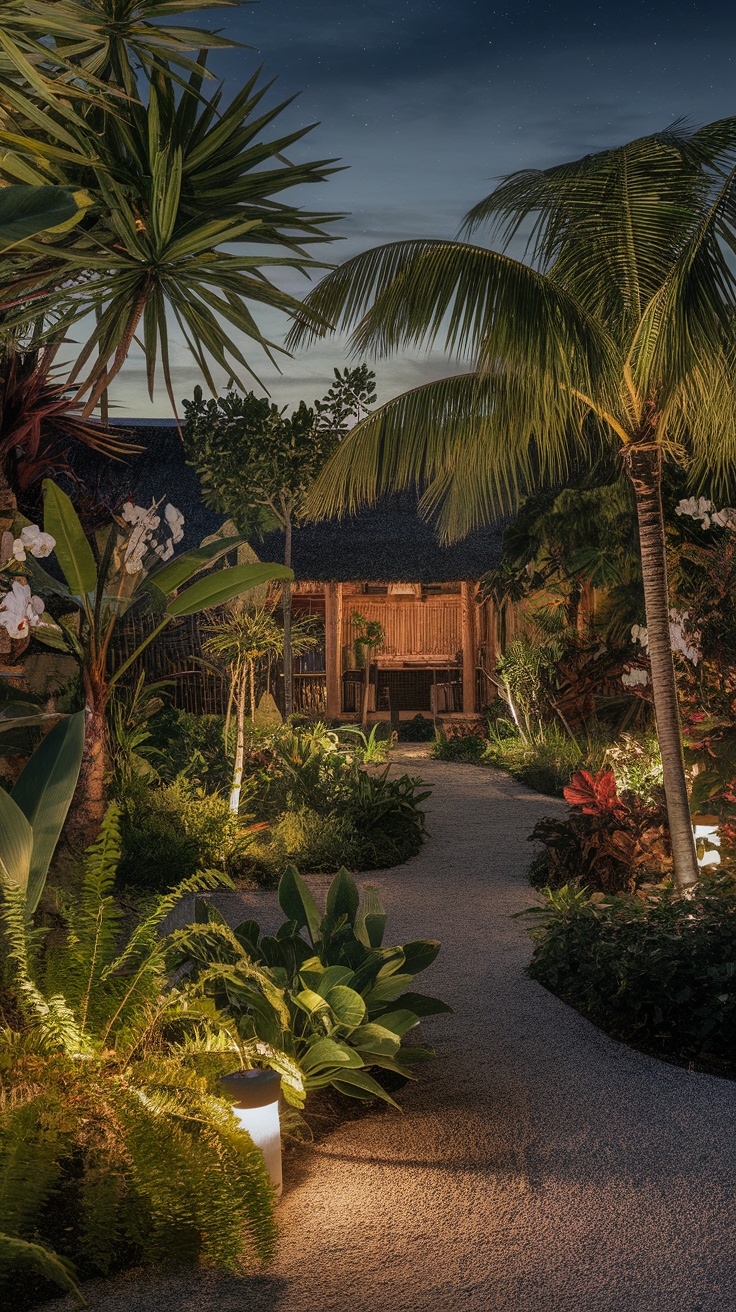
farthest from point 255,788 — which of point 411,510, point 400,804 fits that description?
point 411,510

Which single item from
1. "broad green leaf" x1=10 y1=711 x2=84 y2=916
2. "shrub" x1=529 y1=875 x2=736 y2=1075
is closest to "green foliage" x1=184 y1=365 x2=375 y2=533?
"shrub" x1=529 y1=875 x2=736 y2=1075

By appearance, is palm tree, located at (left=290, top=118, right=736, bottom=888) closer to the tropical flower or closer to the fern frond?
the tropical flower

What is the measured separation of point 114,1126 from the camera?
117 inches

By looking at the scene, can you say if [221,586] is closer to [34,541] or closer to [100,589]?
[100,589]

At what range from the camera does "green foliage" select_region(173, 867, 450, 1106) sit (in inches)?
143

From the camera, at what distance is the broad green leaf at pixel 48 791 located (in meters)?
3.67

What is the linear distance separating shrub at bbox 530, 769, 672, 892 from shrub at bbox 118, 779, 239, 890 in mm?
2245

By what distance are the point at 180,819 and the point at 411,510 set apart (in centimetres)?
1063

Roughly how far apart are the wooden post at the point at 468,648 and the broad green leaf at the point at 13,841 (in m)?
13.6

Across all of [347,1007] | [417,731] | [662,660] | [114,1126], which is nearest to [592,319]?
[662,660]

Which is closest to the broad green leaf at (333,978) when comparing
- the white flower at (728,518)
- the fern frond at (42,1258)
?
the fern frond at (42,1258)

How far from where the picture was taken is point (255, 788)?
9133mm

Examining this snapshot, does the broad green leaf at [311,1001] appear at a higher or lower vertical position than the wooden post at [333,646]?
lower

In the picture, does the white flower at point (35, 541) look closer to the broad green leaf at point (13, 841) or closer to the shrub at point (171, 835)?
the broad green leaf at point (13, 841)
